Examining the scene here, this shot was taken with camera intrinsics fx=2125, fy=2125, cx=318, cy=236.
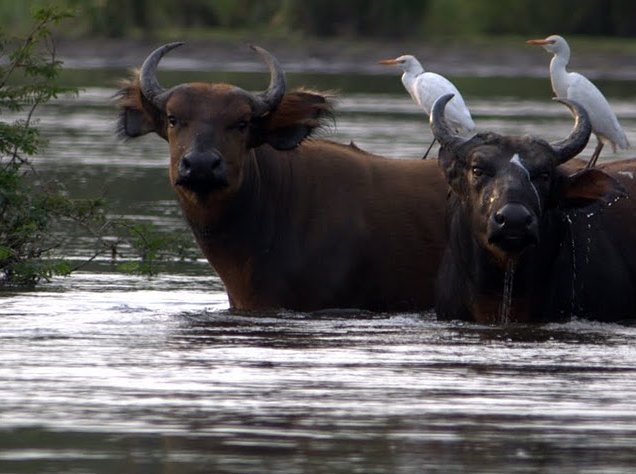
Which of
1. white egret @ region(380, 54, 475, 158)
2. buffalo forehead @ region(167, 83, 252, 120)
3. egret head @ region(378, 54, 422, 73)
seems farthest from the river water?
egret head @ region(378, 54, 422, 73)

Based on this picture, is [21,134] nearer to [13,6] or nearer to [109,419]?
[109,419]

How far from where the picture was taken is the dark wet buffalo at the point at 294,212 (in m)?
12.2

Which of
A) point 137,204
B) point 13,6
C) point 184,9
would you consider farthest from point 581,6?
point 137,204

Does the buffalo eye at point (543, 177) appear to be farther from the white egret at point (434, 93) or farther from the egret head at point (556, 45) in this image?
the egret head at point (556, 45)

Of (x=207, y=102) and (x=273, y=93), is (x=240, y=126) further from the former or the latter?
(x=273, y=93)

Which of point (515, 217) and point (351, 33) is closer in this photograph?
point (515, 217)

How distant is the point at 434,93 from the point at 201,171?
8.24m

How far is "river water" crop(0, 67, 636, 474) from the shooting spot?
8.35 meters

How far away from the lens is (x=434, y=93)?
771 inches

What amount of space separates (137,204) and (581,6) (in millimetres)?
45098

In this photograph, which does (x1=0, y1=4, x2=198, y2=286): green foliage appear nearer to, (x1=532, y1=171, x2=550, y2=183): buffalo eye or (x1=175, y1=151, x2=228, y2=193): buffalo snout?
(x1=175, y1=151, x2=228, y2=193): buffalo snout

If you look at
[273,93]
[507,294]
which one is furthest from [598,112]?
[507,294]

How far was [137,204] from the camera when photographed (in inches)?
816

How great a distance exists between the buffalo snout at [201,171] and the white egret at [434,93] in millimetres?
2816
